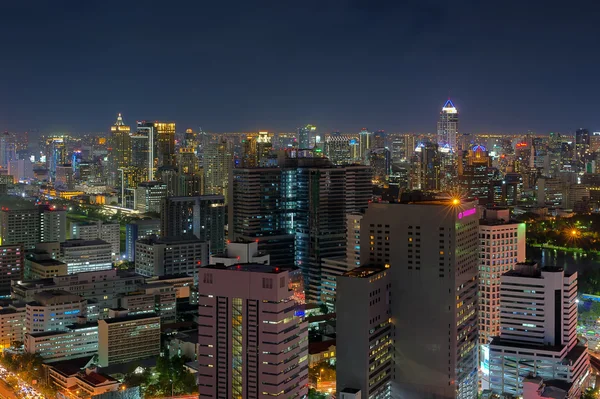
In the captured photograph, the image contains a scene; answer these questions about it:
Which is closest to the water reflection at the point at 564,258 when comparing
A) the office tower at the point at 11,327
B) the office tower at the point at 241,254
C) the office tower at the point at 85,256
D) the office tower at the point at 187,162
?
the office tower at the point at 85,256

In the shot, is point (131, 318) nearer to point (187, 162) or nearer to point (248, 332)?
point (248, 332)

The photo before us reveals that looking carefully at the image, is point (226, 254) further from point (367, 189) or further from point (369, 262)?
point (367, 189)

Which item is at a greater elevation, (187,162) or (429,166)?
(187,162)

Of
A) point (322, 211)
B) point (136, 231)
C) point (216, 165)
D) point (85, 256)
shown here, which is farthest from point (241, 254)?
point (216, 165)

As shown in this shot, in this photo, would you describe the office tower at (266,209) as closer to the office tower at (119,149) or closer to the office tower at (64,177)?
the office tower at (119,149)

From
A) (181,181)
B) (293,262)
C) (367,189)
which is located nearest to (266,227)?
(293,262)

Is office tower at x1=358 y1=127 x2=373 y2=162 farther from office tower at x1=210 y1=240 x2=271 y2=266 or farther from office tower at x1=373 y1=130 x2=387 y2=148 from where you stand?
office tower at x1=210 y1=240 x2=271 y2=266
